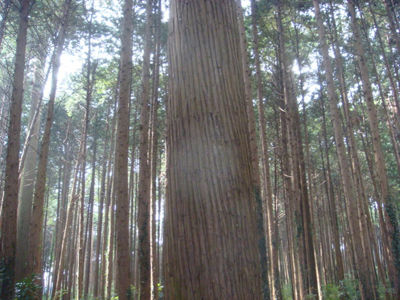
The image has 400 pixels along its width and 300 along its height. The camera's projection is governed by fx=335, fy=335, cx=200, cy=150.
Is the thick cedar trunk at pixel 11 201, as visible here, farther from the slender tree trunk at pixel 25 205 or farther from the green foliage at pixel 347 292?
the green foliage at pixel 347 292

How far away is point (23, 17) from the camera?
8.43 m

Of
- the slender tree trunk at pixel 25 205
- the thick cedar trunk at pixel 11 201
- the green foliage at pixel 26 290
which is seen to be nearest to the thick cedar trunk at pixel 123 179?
the green foliage at pixel 26 290

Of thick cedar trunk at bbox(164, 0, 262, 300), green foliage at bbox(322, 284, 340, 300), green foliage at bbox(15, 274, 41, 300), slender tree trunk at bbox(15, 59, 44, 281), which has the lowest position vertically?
green foliage at bbox(322, 284, 340, 300)

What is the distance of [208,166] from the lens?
1.58 metres

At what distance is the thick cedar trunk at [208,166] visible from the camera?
147 centimetres

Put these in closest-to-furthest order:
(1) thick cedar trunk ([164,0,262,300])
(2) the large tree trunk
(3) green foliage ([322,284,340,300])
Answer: (1) thick cedar trunk ([164,0,262,300]) < (2) the large tree trunk < (3) green foliage ([322,284,340,300])

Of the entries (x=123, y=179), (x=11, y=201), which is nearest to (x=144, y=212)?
(x=123, y=179)

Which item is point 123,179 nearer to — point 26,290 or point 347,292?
point 26,290

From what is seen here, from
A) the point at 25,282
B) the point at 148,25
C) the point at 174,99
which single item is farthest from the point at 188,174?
the point at 148,25

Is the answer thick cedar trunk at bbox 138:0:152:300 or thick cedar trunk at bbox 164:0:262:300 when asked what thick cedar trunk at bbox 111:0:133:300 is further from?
thick cedar trunk at bbox 164:0:262:300

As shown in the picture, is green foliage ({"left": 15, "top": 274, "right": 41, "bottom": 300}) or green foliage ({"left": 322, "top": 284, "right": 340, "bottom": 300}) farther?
green foliage ({"left": 322, "top": 284, "right": 340, "bottom": 300})

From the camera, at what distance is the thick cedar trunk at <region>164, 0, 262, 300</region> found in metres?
1.47

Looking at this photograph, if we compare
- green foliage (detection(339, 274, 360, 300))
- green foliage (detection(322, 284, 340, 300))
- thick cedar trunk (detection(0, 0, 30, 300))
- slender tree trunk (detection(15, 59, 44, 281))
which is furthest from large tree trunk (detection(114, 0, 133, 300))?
green foliage (detection(322, 284, 340, 300))

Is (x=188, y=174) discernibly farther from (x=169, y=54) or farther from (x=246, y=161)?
(x=169, y=54)
